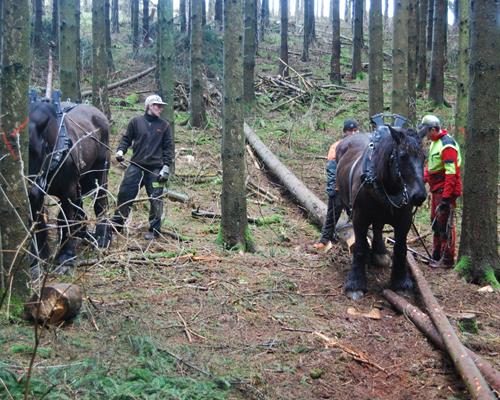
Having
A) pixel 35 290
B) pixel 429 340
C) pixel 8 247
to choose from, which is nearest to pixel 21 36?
pixel 8 247

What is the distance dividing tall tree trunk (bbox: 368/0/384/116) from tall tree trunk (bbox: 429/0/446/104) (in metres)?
8.05

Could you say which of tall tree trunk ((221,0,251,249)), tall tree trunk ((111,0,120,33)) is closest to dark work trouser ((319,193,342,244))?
tall tree trunk ((221,0,251,249))

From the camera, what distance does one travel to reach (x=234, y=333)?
5594 millimetres

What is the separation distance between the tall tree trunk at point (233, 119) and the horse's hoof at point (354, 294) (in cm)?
Result: 205

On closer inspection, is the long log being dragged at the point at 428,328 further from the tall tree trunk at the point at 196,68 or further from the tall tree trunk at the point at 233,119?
the tall tree trunk at the point at 196,68

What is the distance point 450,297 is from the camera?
22.9ft

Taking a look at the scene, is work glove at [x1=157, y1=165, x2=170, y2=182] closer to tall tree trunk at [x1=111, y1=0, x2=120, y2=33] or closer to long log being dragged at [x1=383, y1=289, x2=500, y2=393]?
long log being dragged at [x1=383, y1=289, x2=500, y2=393]

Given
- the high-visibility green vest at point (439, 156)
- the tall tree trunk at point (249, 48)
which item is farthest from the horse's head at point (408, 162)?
the tall tree trunk at point (249, 48)

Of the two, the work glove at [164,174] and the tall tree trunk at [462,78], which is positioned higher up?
the tall tree trunk at [462,78]

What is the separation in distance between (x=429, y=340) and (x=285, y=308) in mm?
1504

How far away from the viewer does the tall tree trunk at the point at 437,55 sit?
2025cm

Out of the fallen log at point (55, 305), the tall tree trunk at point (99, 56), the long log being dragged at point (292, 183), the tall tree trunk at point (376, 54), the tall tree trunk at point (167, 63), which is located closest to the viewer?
the fallen log at point (55, 305)

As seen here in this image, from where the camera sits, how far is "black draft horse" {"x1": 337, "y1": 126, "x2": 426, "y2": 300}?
6.44 metres

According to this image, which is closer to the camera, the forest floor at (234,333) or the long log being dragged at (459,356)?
the forest floor at (234,333)
